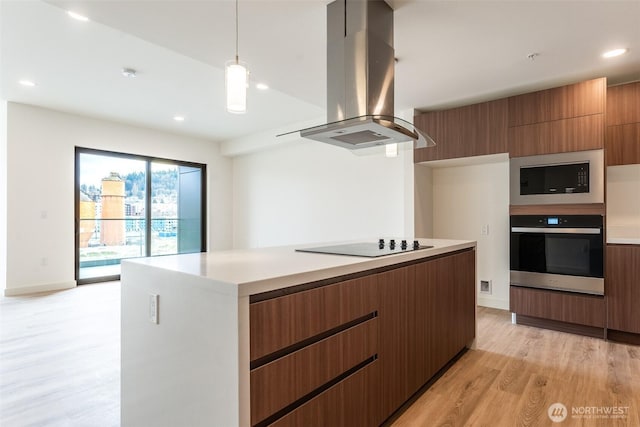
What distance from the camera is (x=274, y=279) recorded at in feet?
3.79

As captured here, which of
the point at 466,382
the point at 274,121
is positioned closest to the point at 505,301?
the point at 466,382

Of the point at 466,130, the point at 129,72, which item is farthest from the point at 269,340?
the point at 129,72

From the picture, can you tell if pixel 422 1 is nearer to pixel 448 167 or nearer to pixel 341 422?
pixel 341 422

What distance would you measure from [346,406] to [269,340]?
590 millimetres

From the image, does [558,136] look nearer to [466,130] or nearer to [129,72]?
[466,130]

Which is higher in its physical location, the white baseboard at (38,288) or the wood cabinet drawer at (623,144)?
the wood cabinet drawer at (623,144)

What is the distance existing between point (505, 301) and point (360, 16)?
142 inches

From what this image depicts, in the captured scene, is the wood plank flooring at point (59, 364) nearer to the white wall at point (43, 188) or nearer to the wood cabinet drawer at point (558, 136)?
the white wall at point (43, 188)

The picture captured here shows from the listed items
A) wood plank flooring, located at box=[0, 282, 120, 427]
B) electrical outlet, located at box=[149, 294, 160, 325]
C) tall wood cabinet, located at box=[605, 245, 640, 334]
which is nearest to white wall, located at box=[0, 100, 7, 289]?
wood plank flooring, located at box=[0, 282, 120, 427]

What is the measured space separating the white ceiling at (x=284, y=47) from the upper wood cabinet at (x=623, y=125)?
17 centimetres

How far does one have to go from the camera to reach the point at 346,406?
147 centimetres


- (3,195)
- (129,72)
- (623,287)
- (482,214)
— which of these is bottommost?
(623,287)

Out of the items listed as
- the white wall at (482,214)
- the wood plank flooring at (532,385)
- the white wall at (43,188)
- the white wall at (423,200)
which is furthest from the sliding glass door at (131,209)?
the wood plank flooring at (532,385)

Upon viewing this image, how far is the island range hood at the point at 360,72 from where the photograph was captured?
6.70 ft
